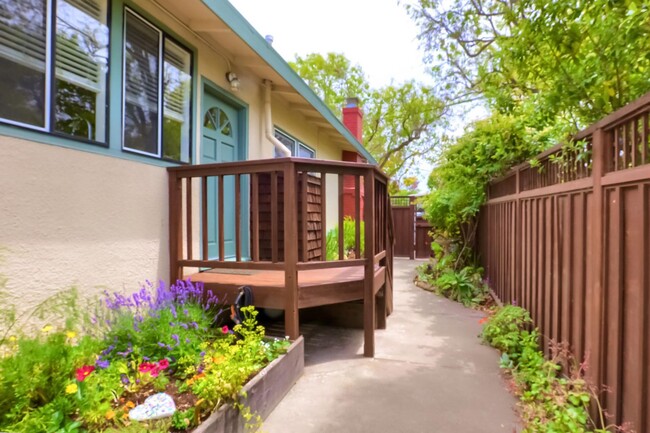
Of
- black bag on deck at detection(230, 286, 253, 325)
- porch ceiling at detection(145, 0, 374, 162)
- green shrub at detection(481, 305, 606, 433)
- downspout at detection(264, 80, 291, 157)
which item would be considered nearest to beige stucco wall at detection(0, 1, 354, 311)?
porch ceiling at detection(145, 0, 374, 162)

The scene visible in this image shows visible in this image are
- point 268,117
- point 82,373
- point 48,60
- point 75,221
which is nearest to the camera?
point 82,373

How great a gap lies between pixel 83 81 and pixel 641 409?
376 cm

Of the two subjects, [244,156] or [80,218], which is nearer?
[80,218]

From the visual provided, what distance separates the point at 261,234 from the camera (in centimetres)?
453

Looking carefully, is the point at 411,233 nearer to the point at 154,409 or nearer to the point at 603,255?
the point at 603,255

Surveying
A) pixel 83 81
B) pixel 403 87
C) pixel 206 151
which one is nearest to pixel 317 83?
pixel 403 87

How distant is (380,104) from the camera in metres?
21.5

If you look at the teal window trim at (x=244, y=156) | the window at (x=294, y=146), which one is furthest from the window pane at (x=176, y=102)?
the window at (x=294, y=146)

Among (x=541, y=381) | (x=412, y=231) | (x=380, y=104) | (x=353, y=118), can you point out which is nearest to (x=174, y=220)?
(x=541, y=381)

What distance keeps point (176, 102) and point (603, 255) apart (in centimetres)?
358

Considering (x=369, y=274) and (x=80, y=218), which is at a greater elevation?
(x=80, y=218)

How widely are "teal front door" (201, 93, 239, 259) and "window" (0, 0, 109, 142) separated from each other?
1379 mm

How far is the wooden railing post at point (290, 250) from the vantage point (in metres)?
2.97

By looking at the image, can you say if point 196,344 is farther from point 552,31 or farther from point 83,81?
point 552,31
